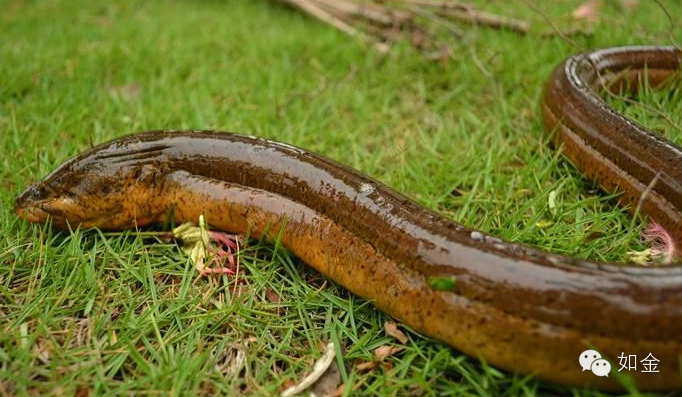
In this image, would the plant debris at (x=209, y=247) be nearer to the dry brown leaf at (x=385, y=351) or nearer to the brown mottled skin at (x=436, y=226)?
the brown mottled skin at (x=436, y=226)

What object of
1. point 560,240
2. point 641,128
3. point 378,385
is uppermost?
point 641,128

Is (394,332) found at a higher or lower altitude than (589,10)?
lower

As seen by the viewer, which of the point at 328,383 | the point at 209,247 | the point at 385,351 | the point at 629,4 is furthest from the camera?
the point at 629,4

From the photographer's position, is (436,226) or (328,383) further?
(436,226)

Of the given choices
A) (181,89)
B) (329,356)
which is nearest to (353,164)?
(329,356)

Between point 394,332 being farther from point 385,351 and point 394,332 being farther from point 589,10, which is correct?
point 589,10

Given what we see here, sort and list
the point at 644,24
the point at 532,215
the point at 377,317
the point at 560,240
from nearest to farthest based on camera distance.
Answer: the point at 377,317 < the point at 560,240 < the point at 532,215 < the point at 644,24

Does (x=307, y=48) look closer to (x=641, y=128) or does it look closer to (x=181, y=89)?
(x=181, y=89)

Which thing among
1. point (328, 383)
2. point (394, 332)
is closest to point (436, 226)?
point (394, 332)
